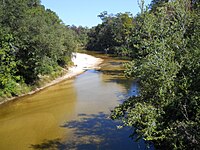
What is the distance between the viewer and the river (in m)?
15.0

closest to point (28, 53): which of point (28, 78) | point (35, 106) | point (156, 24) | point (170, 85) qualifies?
Result: point (28, 78)

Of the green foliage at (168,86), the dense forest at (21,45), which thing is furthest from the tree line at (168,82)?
the dense forest at (21,45)

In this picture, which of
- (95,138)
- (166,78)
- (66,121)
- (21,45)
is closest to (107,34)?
(21,45)

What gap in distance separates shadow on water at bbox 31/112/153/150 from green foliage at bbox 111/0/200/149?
11.9 ft

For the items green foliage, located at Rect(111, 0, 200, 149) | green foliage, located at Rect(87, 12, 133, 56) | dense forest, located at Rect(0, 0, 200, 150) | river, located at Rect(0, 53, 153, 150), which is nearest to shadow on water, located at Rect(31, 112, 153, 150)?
river, located at Rect(0, 53, 153, 150)

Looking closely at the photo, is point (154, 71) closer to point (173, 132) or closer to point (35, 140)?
point (173, 132)

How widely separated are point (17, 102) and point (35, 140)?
29.3ft

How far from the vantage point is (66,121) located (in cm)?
1889

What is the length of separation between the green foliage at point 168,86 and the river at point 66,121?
4.67 meters

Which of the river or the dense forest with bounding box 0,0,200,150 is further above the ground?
the dense forest with bounding box 0,0,200,150

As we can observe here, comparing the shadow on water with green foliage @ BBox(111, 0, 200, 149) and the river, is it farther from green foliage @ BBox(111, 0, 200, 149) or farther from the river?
green foliage @ BBox(111, 0, 200, 149)

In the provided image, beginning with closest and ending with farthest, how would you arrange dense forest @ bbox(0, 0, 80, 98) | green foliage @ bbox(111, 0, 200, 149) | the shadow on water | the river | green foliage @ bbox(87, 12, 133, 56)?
green foliage @ bbox(111, 0, 200, 149), the shadow on water, the river, dense forest @ bbox(0, 0, 80, 98), green foliage @ bbox(87, 12, 133, 56)

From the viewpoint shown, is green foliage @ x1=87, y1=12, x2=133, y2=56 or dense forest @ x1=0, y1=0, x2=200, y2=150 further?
green foliage @ x1=87, y1=12, x2=133, y2=56

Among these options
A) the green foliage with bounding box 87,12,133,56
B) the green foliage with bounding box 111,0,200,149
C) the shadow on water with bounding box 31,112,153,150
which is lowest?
the shadow on water with bounding box 31,112,153,150
